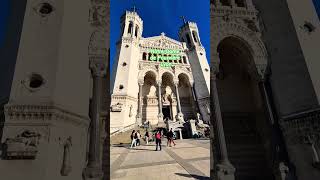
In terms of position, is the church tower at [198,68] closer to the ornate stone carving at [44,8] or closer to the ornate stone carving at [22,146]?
the ornate stone carving at [44,8]

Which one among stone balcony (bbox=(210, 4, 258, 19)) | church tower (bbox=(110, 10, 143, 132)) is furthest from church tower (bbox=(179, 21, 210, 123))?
stone balcony (bbox=(210, 4, 258, 19))

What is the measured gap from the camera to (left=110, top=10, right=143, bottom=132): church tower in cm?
2573

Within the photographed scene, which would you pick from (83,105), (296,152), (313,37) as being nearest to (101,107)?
(83,105)

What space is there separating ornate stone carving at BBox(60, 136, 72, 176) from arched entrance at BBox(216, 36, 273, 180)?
4.89 metres

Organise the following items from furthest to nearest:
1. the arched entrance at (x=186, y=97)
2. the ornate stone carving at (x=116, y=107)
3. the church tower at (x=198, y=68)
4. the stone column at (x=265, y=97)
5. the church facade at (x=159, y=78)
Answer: the arched entrance at (x=186, y=97), the church tower at (x=198, y=68), the church facade at (x=159, y=78), the ornate stone carving at (x=116, y=107), the stone column at (x=265, y=97)

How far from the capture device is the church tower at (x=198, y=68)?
101ft

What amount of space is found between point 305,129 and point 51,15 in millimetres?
6444

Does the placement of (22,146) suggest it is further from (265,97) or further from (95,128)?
(265,97)

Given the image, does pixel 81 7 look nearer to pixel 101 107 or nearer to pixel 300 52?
pixel 101 107

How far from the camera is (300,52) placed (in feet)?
15.0

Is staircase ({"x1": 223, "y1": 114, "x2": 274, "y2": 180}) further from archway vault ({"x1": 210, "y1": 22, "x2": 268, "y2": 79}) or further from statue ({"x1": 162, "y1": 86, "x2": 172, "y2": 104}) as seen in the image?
statue ({"x1": 162, "y1": 86, "x2": 172, "y2": 104})

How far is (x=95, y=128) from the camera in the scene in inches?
147

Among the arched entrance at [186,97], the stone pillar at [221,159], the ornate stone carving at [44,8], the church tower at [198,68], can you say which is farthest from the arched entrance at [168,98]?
the ornate stone carving at [44,8]

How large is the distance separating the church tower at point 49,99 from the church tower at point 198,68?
27.1m
